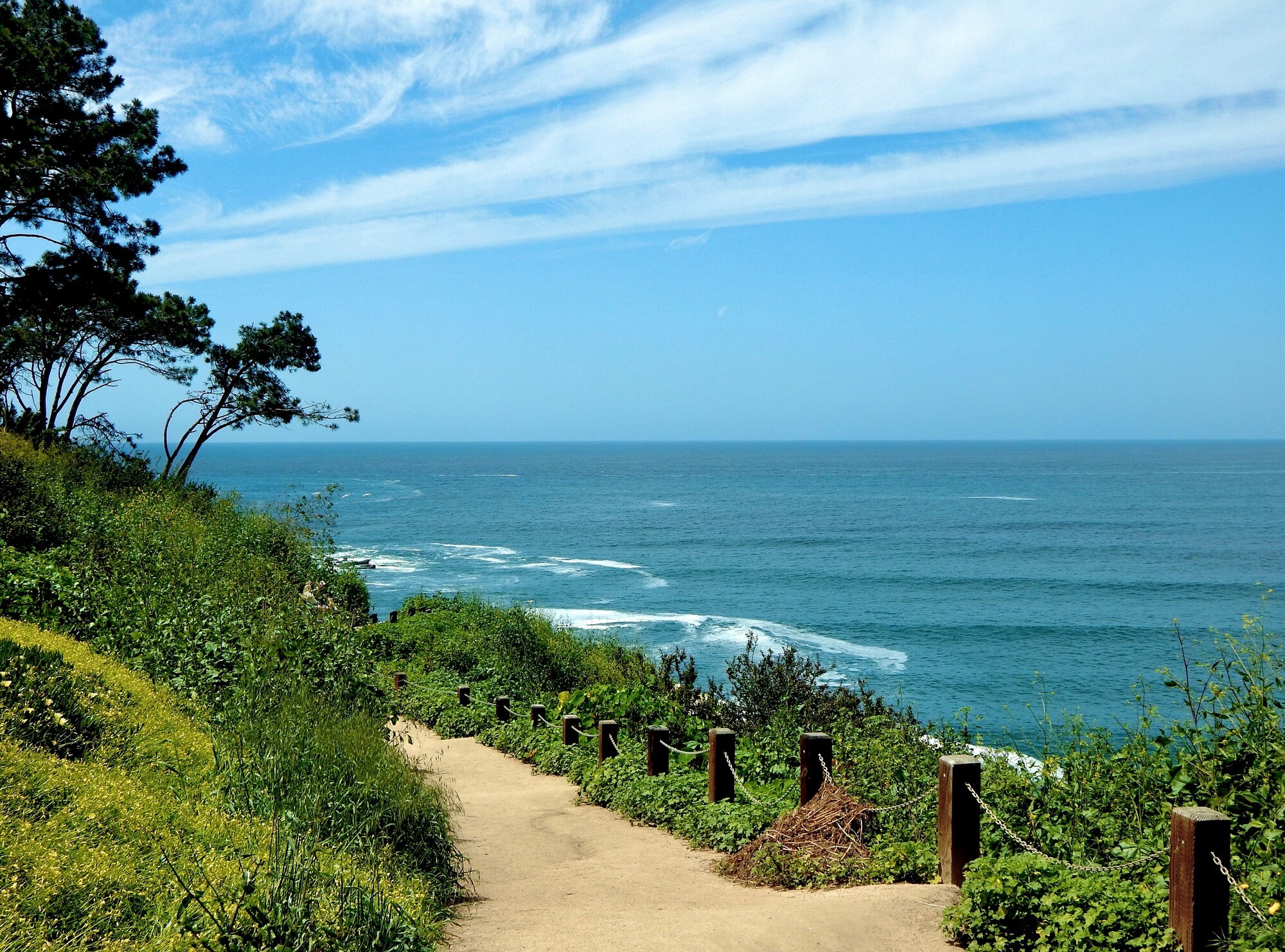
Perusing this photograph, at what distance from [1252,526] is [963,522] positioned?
2186 cm

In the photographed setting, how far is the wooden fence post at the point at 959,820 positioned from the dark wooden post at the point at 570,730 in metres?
6.75

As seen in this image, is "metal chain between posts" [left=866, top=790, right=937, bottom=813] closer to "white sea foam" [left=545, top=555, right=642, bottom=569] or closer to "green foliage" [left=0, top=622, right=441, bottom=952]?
"green foliage" [left=0, top=622, right=441, bottom=952]

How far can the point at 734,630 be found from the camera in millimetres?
38594

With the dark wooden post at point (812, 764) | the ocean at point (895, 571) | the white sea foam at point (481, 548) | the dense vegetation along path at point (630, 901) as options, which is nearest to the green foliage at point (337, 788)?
the dense vegetation along path at point (630, 901)

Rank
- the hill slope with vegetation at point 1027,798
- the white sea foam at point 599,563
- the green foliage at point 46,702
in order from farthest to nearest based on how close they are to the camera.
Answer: the white sea foam at point 599,563, the green foliage at point 46,702, the hill slope with vegetation at point 1027,798

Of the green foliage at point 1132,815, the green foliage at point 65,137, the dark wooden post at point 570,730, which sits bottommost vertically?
the dark wooden post at point 570,730

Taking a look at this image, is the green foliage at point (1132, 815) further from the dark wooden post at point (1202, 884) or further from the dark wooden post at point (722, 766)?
the dark wooden post at point (722, 766)

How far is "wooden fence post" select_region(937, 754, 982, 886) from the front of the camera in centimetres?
611

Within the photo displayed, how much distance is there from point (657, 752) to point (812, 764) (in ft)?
8.40

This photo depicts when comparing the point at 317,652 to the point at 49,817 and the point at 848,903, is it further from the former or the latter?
the point at 848,903

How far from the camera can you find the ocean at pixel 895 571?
109 ft

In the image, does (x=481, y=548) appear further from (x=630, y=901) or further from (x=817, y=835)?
(x=630, y=901)

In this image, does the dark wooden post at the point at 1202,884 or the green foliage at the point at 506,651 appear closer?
the dark wooden post at the point at 1202,884

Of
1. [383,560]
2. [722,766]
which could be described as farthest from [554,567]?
[722,766]
